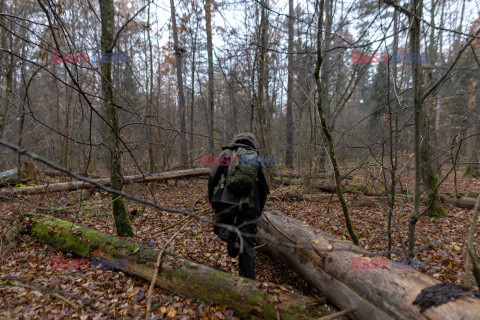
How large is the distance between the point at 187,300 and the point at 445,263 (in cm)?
373

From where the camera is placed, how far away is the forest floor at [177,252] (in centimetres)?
260

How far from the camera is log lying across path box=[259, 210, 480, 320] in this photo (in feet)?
5.58

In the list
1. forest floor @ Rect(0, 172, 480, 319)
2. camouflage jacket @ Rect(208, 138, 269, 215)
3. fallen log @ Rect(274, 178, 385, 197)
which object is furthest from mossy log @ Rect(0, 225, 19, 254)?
fallen log @ Rect(274, 178, 385, 197)

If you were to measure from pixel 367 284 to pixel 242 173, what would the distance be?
1.76m

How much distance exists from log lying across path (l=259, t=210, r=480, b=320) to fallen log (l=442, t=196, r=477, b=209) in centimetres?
545

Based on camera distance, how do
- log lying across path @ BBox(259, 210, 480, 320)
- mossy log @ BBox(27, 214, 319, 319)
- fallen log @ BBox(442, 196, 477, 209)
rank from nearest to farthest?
log lying across path @ BBox(259, 210, 480, 320)
mossy log @ BBox(27, 214, 319, 319)
fallen log @ BBox(442, 196, 477, 209)

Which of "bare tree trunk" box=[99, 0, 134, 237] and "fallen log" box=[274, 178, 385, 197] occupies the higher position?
"bare tree trunk" box=[99, 0, 134, 237]

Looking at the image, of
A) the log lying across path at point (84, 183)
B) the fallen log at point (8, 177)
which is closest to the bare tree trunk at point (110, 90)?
the log lying across path at point (84, 183)

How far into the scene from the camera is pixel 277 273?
138 inches

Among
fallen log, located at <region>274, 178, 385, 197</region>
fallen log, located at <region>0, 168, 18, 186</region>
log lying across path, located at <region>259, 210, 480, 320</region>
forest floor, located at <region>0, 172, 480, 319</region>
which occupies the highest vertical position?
fallen log, located at <region>0, 168, 18, 186</region>

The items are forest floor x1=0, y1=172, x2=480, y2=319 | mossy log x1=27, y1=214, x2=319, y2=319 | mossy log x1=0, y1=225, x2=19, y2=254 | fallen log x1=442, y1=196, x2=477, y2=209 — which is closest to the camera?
mossy log x1=27, y1=214, x2=319, y2=319

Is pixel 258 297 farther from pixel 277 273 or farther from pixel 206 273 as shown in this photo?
pixel 277 273

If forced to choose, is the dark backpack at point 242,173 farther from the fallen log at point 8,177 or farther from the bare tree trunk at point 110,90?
the fallen log at point 8,177

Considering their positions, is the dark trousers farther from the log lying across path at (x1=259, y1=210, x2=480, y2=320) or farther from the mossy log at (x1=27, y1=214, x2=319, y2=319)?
the log lying across path at (x1=259, y1=210, x2=480, y2=320)
